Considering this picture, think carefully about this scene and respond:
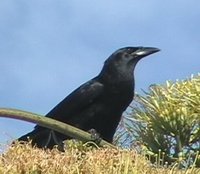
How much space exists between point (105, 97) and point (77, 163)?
3.67m

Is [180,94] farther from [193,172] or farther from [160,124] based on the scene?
[193,172]

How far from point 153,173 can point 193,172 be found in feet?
0.55

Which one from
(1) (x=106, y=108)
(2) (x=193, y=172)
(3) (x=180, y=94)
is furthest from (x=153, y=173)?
(1) (x=106, y=108)

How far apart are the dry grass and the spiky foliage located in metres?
1.09

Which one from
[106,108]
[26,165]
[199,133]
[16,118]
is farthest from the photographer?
[106,108]

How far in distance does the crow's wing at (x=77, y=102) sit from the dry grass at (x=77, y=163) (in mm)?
3442

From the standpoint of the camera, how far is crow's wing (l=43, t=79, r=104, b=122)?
6539 millimetres

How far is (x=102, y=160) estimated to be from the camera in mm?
2936

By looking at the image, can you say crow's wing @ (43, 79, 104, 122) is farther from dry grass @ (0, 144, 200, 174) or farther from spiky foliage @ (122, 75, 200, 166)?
dry grass @ (0, 144, 200, 174)

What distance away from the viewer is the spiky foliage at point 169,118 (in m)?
4.18

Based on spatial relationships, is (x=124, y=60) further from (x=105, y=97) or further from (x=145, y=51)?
(x=145, y=51)

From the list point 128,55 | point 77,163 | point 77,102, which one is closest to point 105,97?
point 77,102

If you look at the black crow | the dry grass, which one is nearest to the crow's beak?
the black crow

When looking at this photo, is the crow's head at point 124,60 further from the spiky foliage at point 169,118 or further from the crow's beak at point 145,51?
the spiky foliage at point 169,118
